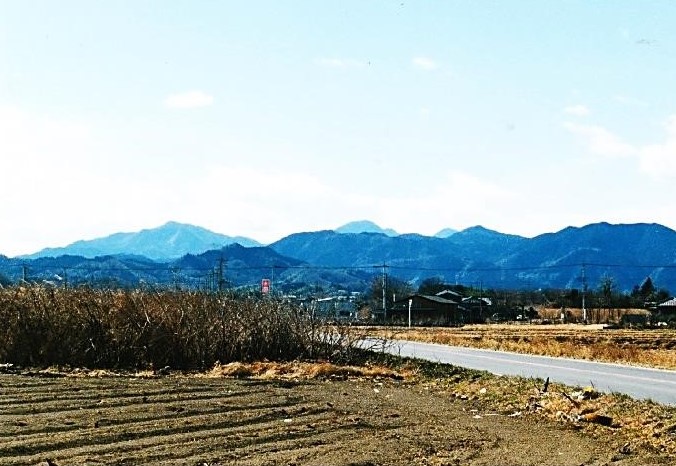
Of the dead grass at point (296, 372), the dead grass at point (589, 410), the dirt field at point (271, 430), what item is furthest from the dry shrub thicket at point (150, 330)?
the dead grass at point (589, 410)

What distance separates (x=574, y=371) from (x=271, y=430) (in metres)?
14.1

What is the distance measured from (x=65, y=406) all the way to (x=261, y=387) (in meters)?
4.81

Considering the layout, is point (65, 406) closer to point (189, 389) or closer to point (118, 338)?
point (189, 389)

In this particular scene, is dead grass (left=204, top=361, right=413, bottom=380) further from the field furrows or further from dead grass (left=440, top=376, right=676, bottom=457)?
dead grass (left=440, top=376, right=676, bottom=457)

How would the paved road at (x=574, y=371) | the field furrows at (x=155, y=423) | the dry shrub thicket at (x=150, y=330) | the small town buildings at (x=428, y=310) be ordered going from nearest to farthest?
the field furrows at (x=155, y=423) < the paved road at (x=574, y=371) < the dry shrub thicket at (x=150, y=330) < the small town buildings at (x=428, y=310)

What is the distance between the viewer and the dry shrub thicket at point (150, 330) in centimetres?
2439

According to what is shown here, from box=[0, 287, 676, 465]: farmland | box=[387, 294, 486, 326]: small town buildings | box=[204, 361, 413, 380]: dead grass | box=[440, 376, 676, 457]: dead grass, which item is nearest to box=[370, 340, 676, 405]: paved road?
box=[0, 287, 676, 465]: farmland

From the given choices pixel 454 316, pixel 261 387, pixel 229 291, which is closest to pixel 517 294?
pixel 454 316

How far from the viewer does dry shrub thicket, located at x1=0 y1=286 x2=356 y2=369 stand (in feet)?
80.0

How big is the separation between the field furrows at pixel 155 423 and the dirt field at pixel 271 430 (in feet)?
0.05

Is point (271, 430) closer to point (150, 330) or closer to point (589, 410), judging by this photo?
point (589, 410)

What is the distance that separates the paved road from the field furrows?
7248 millimetres

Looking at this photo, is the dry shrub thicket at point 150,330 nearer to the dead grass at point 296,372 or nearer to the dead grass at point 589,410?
the dead grass at point 296,372

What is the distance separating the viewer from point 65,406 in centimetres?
1438
